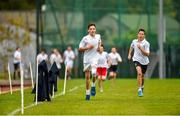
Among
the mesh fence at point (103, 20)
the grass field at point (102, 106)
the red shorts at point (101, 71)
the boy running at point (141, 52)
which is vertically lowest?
the grass field at point (102, 106)

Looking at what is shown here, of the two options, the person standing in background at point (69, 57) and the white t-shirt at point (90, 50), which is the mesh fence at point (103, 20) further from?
the white t-shirt at point (90, 50)

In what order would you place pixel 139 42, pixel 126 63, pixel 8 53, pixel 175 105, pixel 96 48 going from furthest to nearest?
pixel 8 53 → pixel 126 63 → pixel 139 42 → pixel 96 48 → pixel 175 105

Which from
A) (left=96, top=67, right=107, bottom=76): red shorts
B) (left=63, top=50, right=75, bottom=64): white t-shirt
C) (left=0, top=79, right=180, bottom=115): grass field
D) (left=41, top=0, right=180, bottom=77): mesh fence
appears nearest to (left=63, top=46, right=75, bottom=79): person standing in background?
(left=63, top=50, right=75, bottom=64): white t-shirt

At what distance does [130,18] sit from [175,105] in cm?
3792

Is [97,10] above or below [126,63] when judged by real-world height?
above

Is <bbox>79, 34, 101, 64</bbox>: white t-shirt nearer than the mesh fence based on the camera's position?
Yes

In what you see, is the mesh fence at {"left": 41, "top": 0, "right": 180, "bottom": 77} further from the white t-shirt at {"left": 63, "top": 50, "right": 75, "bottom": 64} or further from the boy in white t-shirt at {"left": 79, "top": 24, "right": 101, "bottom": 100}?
the boy in white t-shirt at {"left": 79, "top": 24, "right": 101, "bottom": 100}

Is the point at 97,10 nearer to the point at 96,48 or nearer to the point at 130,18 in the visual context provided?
the point at 130,18

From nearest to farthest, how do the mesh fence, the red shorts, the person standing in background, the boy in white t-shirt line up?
the boy in white t-shirt < the red shorts < the person standing in background < the mesh fence

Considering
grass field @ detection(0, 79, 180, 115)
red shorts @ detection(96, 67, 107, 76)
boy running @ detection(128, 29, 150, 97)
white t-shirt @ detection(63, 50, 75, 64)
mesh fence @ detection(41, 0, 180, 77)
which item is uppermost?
mesh fence @ detection(41, 0, 180, 77)

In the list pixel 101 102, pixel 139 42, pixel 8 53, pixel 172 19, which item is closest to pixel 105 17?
pixel 172 19

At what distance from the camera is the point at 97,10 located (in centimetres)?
5991

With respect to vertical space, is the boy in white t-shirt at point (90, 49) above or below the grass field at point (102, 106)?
above

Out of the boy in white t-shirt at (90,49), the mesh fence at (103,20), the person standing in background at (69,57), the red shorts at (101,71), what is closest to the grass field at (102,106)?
the boy in white t-shirt at (90,49)
